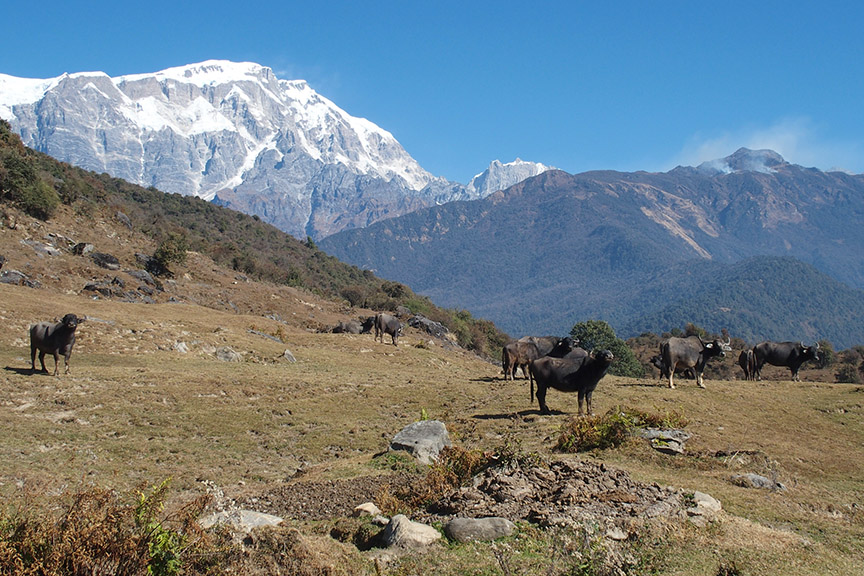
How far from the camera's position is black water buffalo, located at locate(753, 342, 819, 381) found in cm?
2991

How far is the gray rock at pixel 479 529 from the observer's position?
30.0 ft

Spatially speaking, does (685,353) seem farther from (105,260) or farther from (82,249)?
(82,249)

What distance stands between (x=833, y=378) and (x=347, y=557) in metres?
59.8

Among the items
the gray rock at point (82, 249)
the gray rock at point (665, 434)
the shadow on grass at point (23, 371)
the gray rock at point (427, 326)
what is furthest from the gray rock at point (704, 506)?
the gray rock at point (82, 249)

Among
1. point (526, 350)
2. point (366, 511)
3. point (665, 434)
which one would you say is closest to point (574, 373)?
point (665, 434)

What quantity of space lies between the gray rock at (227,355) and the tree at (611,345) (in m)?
31.1

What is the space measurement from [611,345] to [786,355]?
35.5m

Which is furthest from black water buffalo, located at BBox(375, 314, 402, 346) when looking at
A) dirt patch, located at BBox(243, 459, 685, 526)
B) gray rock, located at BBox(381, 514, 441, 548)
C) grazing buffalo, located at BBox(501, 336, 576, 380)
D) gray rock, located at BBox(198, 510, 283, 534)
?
gray rock, located at BBox(381, 514, 441, 548)

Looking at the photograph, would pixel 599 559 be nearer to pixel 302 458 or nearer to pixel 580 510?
pixel 580 510

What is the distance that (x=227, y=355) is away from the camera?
30.8 meters

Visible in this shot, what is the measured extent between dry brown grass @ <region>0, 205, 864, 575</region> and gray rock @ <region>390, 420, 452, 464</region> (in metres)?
0.94

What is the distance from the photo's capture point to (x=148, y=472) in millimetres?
14039

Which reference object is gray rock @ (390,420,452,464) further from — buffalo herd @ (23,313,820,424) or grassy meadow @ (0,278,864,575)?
buffalo herd @ (23,313,820,424)

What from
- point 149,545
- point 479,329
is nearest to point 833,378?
point 479,329
